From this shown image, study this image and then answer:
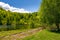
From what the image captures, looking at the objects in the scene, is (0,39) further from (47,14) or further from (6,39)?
(47,14)

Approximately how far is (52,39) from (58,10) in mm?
11334

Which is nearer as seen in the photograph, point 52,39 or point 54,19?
point 52,39

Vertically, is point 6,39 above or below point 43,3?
Result: below

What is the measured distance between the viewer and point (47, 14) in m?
35.3

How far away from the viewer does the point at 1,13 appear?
107 m

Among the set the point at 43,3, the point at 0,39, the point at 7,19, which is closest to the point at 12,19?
the point at 7,19

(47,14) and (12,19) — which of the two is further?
(12,19)

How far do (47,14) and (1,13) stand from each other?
74890 mm

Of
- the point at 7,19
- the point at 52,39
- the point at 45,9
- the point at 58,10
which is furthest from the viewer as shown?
the point at 7,19

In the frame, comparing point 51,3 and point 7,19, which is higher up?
point 51,3

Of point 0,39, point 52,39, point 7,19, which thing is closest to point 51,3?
point 52,39

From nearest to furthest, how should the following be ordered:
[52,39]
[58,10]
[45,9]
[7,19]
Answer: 1. [52,39]
2. [58,10]
3. [45,9]
4. [7,19]

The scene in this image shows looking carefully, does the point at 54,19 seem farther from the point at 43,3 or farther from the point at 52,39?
the point at 52,39

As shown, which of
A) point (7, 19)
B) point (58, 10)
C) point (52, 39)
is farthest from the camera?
point (7, 19)
